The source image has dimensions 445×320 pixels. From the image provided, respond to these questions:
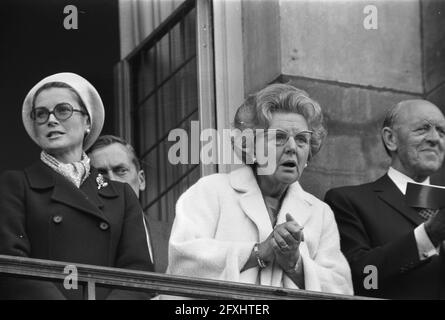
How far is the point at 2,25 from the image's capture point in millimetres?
13344

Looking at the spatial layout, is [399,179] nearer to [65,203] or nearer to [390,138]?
[390,138]

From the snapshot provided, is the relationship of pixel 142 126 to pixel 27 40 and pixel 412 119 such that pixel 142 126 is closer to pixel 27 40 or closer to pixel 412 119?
pixel 27 40

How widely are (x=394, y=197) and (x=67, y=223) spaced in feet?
5.91

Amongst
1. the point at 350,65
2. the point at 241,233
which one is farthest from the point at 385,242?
the point at 350,65

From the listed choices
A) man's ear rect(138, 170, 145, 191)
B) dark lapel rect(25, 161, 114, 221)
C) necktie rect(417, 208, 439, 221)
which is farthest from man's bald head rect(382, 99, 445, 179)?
dark lapel rect(25, 161, 114, 221)

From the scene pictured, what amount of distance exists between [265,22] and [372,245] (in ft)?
5.87

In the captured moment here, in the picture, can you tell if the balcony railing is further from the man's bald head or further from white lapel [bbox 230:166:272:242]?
the man's bald head

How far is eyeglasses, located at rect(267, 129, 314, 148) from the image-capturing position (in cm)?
1192

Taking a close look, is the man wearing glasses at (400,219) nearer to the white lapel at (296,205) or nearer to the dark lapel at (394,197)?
the dark lapel at (394,197)

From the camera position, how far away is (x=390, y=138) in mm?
12516

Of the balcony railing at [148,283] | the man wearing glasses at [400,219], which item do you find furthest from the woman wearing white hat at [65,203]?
the man wearing glasses at [400,219]

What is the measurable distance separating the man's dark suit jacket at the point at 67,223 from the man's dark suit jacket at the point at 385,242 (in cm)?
112

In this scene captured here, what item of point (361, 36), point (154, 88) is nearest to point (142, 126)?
point (154, 88)

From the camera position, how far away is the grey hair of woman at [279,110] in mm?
12008
